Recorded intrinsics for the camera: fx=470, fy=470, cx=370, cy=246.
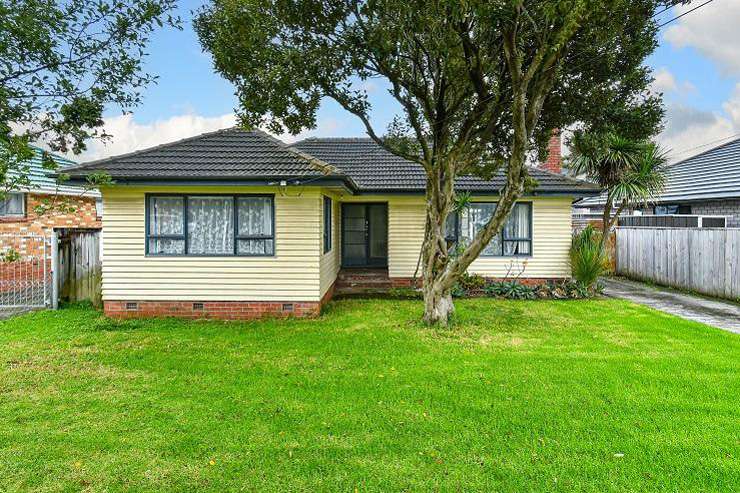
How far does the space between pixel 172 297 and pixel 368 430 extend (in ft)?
22.0

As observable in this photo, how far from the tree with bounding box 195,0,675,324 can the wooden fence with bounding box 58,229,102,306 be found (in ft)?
17.8

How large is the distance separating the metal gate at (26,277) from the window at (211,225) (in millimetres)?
2651

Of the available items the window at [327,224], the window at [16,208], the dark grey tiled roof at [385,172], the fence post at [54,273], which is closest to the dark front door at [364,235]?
the dark grey tiled roof at [385,172]

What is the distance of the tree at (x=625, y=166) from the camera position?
13.0m

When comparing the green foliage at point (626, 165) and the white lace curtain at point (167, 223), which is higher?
the green foliage at point (626, 165)

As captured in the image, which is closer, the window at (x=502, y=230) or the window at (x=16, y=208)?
the window at (x=502, y=230)

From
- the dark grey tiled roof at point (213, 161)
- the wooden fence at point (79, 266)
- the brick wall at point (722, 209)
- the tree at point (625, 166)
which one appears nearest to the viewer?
the dark grey tiled roof at point (213, 161)

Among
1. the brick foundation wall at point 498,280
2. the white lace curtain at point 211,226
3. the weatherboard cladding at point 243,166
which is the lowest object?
the brick foundation wall at point 498,280

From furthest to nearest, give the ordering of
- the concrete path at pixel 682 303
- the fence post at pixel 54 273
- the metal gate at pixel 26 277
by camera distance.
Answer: the metal gate at pixel 26 277 < the fence post at pixel 54 273 < the concrete path at pixel 682 303

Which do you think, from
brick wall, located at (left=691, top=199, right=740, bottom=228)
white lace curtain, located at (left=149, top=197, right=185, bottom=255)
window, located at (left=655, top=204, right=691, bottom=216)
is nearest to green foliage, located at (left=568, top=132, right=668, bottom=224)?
brick wall, located at (left=691, top=199, right=740, bottom=228)

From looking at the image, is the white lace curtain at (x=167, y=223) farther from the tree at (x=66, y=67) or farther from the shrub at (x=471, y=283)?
the shrub at (x=471, y=283)

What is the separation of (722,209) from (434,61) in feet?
44.1

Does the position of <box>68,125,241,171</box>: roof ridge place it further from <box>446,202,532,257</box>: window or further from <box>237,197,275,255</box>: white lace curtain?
<box>446,202,532,257</box>: window

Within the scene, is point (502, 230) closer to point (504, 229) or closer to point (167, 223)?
point (504, 229)
